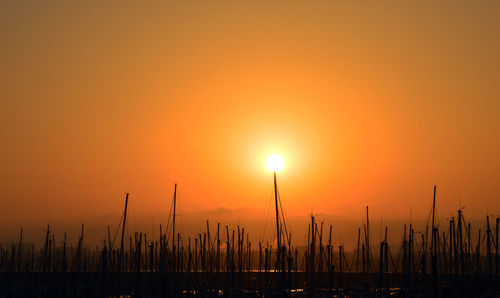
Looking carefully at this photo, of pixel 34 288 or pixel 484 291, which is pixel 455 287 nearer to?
pixel 484 291

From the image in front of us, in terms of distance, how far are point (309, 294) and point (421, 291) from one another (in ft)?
45.6

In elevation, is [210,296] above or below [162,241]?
below

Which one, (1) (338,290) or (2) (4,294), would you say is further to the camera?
(1) (338,290)

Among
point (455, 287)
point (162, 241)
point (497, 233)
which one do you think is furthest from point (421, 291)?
point (162, 241)

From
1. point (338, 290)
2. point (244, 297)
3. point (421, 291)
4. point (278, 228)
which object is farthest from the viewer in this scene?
point (338, 290)

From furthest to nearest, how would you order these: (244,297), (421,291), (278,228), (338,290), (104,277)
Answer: (338,290) < (421,291) < (244,297) < (278,228) < (104,277)

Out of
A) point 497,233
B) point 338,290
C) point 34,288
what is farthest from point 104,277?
point 497,233

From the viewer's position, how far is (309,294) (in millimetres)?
61719

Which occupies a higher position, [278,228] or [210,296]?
[278,228]

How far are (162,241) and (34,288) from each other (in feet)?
49.3

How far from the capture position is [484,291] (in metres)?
68.2

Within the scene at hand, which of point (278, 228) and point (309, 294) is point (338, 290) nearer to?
point (309, 294)

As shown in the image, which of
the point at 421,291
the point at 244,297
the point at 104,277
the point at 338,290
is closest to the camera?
the point at 104,277

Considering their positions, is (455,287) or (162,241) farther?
(162,241)
